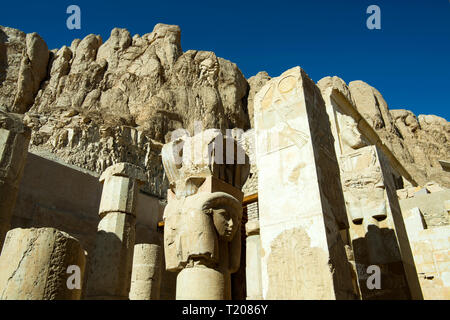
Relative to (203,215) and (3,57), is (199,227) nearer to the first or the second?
(203,215)

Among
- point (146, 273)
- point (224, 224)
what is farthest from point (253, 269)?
point (146, 273)

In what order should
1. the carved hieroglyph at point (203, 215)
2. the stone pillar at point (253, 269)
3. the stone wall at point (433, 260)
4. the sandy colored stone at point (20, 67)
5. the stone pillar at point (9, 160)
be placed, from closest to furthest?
the carved hieroglyph at point (203, 215) → the stone pillar at point (9, 160) → the stone pillar at point (253, 269) → the stone wall at point (433, 260) → the sandy colored stone at point (20, 67)

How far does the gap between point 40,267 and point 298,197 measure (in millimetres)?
2757

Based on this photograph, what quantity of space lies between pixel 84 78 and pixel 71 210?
15.6m

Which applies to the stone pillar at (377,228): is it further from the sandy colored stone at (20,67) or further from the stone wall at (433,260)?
the sandy colored stone at (20,67)

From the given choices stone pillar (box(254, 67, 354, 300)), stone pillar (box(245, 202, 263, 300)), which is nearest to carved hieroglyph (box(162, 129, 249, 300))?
stone pillar (box(254, 67, 354, 300))

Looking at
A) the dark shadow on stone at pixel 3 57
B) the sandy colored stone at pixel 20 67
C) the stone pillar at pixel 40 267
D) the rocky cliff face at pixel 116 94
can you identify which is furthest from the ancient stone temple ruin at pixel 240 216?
the dark shadow on stone at pixel 3 57

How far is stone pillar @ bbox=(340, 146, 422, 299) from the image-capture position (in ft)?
16.5

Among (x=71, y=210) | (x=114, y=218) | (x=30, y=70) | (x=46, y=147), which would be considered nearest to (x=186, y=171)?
(x=114, y=218)

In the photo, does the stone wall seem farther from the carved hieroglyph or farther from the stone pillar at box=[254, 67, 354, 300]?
the carved hieroglyph

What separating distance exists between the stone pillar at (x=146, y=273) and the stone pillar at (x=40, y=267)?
16.3 ft

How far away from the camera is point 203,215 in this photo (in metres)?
4.16

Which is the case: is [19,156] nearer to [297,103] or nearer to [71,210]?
[297,103]

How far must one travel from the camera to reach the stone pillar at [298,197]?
338 centimetres
